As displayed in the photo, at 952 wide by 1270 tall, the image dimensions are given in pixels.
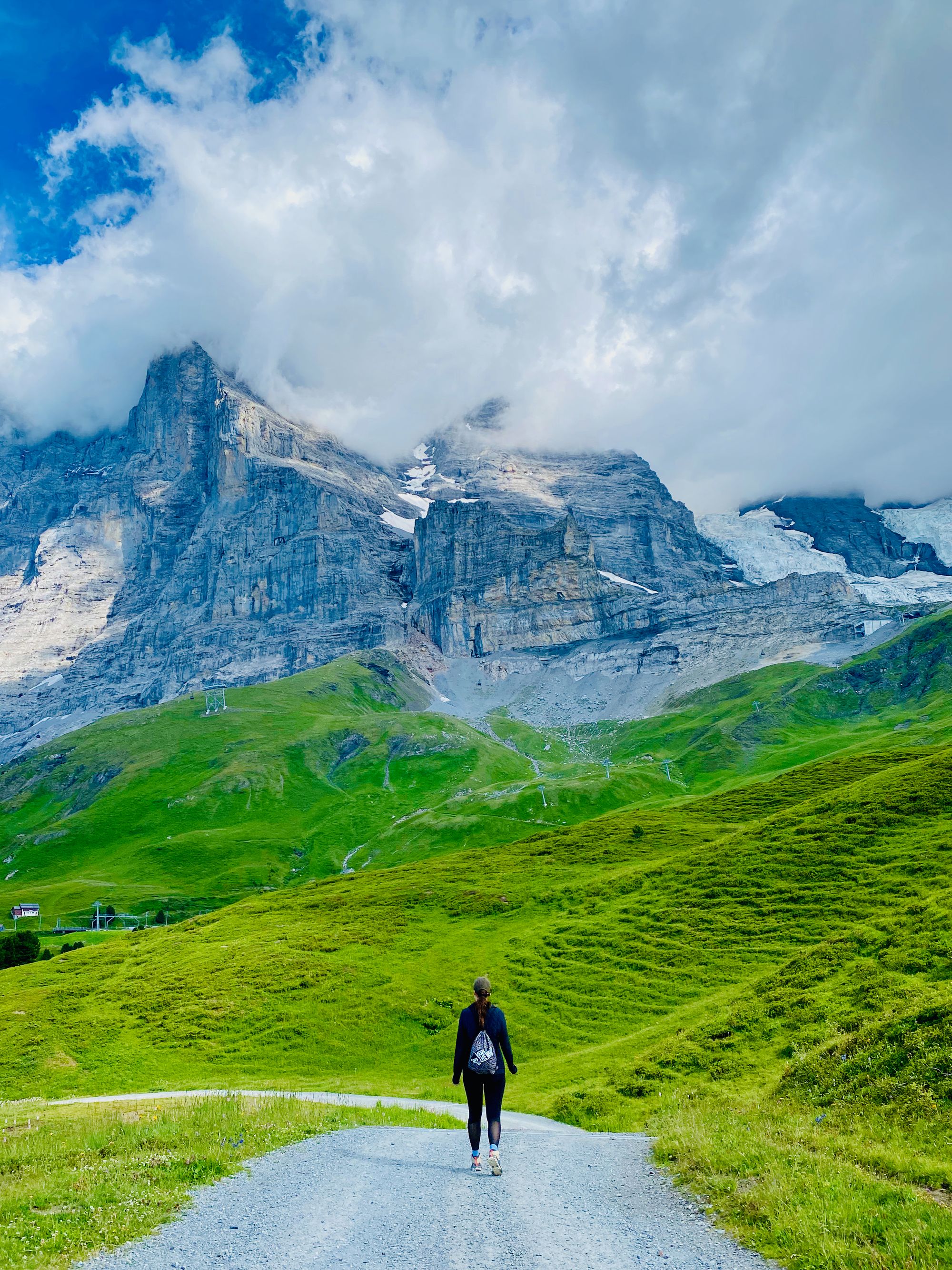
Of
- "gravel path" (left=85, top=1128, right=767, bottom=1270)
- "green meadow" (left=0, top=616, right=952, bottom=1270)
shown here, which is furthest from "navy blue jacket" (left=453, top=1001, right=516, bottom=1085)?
"green meadow" (left=0, top=616, right=952, bottom=1270)

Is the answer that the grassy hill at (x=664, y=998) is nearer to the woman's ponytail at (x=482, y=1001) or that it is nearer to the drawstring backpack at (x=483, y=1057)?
the drawstring backpack at (x=483, y=1057)

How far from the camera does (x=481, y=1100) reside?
2023 cm

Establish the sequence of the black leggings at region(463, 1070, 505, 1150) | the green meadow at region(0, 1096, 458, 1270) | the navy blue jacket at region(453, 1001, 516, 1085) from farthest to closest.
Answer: the navy blue jacket at region(453, 1001, 516, 1085) < the black leggings at region(463, 1070, 505, 1150) < the green meadow at region(0, 1096, 458, 1270)

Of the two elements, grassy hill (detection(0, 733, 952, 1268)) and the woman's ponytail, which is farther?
the woman's ponytail

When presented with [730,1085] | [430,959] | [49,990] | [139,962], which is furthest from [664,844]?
[730,1085]

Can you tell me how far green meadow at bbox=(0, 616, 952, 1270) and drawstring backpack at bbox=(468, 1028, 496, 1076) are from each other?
462 centimetres

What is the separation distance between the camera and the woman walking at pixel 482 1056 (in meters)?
19.8

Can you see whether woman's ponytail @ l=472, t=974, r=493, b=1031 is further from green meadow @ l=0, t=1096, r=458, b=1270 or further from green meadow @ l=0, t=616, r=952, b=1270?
green meadow @ l=0, t=1096, r=458, b=1270

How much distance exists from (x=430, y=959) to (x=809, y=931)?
3140 centimetres

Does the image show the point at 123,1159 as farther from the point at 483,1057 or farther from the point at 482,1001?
the point at 482,1001

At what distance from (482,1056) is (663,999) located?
42.7 metres

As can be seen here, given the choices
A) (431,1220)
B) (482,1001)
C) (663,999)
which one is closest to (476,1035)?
(482,1001)

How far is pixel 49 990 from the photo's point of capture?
8556 cm

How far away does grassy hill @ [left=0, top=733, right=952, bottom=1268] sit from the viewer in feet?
61.0
